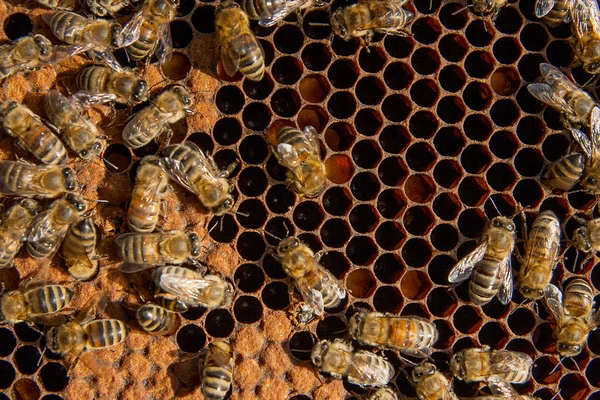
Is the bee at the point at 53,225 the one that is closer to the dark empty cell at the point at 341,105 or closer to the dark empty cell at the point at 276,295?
the dark empty cell at the point at 276,295

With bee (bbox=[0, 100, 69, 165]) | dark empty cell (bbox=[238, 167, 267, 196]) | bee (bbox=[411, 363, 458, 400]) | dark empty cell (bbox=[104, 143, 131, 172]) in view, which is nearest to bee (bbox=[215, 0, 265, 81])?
dark empty cell (bbox=[238, 167, 267, 196])

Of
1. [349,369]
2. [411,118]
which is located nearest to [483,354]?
[349,369]

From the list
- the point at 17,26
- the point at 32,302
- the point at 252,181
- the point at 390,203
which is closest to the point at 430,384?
the point at 390,203

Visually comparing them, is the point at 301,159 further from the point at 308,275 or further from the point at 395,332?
the point at 395,332

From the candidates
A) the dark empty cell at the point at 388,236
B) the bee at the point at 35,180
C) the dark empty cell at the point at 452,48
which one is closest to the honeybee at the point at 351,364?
the dark empty cell at the point at 388,236

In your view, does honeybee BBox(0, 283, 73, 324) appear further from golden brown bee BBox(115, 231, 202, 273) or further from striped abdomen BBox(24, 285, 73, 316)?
golden brown bee BBox(115, 231, 202, 273)
